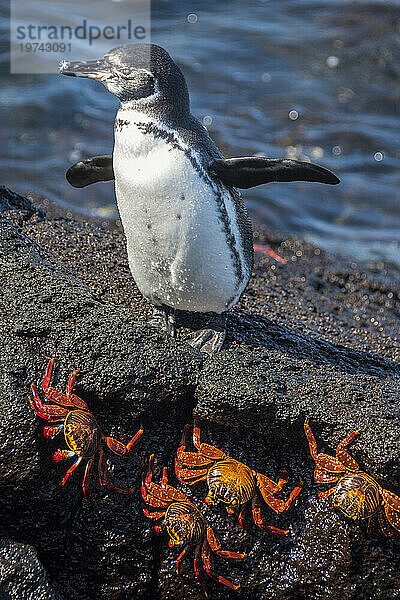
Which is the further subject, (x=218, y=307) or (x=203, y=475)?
(x=218, y=307)

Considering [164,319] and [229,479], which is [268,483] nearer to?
[229,479]

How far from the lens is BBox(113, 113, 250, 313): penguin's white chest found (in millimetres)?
2836

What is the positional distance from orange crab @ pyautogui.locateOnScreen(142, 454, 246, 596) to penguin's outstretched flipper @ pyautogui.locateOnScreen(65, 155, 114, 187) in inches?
53.5

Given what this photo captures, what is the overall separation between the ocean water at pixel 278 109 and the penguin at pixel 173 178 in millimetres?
3434

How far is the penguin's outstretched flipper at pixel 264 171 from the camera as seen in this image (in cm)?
284

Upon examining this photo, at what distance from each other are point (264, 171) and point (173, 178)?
37cm

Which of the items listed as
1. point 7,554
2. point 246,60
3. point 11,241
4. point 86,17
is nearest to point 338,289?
point 11,241

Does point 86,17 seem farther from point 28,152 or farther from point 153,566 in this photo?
point 153,566

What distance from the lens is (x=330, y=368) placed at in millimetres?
3158

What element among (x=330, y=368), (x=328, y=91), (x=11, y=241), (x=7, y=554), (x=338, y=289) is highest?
(x=11, y=241)

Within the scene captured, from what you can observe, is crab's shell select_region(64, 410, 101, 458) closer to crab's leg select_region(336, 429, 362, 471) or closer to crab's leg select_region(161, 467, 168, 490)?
crab's leg select_region(161, 467, 168, 490)

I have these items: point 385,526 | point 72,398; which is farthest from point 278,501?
point 72,398

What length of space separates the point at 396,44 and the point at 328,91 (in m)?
2.43

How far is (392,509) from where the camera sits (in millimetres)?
2641
